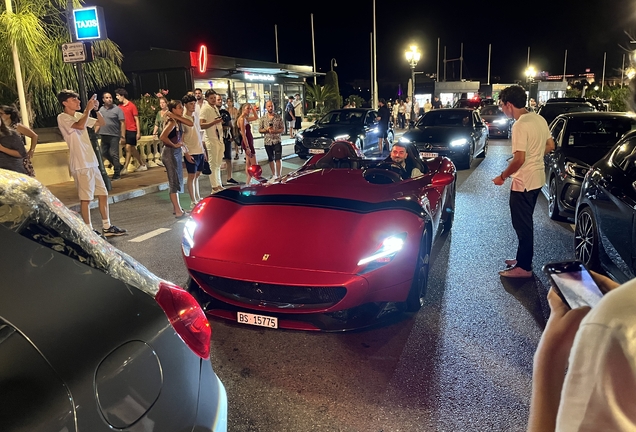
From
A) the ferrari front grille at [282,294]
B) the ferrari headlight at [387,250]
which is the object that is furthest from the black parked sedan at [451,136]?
the ferrari front grille at [282,294]

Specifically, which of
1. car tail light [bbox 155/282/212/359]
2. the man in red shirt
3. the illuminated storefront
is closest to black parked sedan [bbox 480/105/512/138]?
the illuminated storefront

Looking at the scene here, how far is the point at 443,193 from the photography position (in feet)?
19.3

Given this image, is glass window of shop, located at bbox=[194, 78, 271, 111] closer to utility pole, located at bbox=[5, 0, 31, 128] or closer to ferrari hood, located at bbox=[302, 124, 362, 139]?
ferrari hood, located at bbox=[302, 124, 362, 139]

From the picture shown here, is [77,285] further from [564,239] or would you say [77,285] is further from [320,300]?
[564,239]

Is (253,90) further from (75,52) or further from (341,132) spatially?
(75,52)

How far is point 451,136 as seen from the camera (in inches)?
518

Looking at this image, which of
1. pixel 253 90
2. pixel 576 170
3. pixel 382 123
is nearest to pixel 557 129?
pixel 576 170

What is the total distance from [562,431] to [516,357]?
2901mm

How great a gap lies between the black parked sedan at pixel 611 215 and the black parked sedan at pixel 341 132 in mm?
9538

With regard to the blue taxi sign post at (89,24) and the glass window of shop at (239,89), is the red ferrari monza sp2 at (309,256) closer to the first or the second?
the blue taxi sign post at (89,24)

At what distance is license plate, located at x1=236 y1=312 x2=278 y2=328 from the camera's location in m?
3.58

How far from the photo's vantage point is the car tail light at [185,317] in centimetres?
183

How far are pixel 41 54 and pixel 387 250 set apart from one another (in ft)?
39.5

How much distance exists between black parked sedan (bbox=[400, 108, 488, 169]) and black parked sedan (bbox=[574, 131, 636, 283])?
21.9 ft
